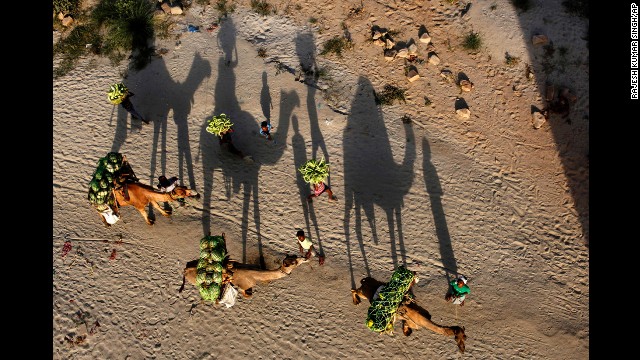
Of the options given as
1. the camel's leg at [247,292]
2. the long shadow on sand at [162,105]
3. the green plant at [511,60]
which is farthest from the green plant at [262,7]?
the camel's leg at [247,292]

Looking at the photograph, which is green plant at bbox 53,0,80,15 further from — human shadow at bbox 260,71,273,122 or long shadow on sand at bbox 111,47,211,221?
human shadow at bbox 260,71,273,122

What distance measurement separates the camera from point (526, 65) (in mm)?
12812

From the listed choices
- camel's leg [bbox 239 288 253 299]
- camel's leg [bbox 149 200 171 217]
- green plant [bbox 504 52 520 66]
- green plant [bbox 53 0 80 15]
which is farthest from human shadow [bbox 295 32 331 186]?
green plant [bbox 53 0 80 15]

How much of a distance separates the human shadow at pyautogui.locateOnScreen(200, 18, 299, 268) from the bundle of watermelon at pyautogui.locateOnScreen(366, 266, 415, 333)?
3840mm

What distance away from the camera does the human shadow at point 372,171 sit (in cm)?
1080

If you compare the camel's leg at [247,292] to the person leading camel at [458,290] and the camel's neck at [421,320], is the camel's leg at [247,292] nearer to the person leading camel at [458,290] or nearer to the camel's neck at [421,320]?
the camel's neck at [421,320]

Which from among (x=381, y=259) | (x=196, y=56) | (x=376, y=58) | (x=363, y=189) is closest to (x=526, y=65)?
(x=376, y=58)

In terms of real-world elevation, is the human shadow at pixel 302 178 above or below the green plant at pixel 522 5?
below

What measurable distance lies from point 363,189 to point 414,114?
11.0 ft

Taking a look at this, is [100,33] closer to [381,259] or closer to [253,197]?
[253,197]

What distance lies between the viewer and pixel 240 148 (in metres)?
12.4

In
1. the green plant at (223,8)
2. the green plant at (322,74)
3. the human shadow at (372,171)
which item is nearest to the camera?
the human shadow at (372,171)

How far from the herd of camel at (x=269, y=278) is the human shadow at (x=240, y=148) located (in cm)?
129

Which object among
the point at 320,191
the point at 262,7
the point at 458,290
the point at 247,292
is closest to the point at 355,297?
the point at 458,290
